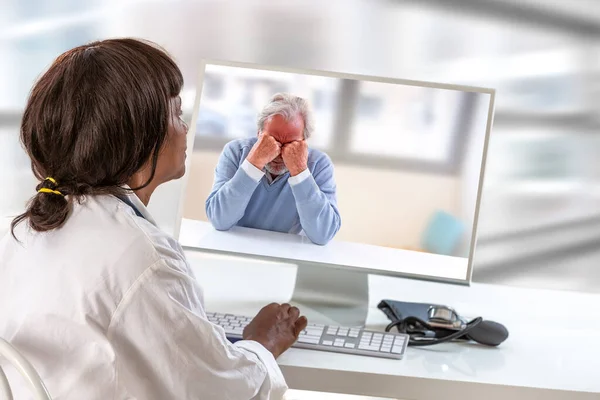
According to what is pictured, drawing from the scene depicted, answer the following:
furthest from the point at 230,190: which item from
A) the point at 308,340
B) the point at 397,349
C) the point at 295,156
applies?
the point at 397,349

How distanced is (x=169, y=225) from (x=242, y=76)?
0.70 m

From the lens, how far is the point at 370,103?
1.88 meters

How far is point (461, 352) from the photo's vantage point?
1.75 m

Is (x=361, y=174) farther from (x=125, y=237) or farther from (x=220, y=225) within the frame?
(x=125, y=237)

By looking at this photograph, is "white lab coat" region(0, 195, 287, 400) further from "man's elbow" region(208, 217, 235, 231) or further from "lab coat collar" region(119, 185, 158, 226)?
"man's elbow" region(208, 217, 235, 231)

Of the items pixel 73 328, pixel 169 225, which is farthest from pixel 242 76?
pixel 73 328

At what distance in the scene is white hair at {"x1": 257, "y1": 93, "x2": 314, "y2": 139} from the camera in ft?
6.12

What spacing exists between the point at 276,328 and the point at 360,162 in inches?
18.0

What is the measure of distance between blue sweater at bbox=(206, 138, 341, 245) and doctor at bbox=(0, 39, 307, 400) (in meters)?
0.65

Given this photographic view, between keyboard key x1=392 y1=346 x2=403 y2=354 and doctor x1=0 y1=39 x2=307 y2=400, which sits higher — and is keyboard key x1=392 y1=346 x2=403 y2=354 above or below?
below

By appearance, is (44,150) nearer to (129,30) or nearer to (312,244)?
(312,244)

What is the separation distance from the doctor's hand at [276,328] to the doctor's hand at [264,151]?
1.21 feet

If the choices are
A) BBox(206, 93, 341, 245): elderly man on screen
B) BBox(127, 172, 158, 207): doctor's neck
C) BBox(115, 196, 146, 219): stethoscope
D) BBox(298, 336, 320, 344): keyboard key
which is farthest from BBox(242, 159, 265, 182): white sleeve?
BBox(115, 196, 146, 219): stethoscope

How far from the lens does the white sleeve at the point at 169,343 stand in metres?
1.09
